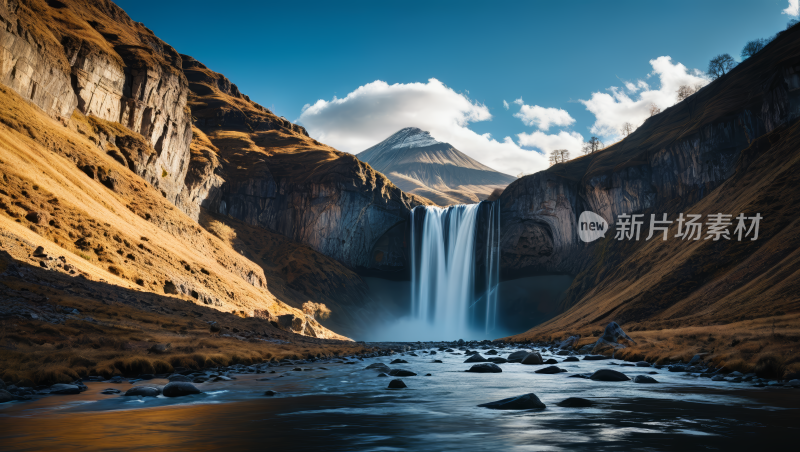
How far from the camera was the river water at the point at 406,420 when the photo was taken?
7.41m

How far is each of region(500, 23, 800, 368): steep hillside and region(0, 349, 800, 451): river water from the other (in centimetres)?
1076

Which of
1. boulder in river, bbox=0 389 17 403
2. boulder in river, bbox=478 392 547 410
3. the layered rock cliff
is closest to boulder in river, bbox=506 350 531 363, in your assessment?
the layered rock cliff

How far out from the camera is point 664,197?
78375 mm

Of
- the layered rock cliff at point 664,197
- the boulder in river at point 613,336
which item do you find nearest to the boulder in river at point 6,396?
the boulder in river at point 613,336

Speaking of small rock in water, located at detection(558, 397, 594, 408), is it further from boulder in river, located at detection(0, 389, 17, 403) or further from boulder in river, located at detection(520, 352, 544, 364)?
boulder in river, located at detection(520, 352, 544, 364)

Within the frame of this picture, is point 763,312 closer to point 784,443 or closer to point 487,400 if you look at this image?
point 487,400

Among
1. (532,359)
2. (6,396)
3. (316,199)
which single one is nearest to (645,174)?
(532,359)

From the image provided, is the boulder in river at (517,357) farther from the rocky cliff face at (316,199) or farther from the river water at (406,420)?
the rocky cliff face at (316,199)

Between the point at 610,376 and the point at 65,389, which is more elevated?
the point at 65,389

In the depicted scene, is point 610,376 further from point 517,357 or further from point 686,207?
point 686,207

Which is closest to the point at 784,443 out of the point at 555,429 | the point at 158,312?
the point at 555,429

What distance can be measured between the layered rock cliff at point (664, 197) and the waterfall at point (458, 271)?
15.5 feet

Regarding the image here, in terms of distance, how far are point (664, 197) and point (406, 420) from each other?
83005 mm

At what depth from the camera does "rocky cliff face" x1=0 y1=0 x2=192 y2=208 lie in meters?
55.4
